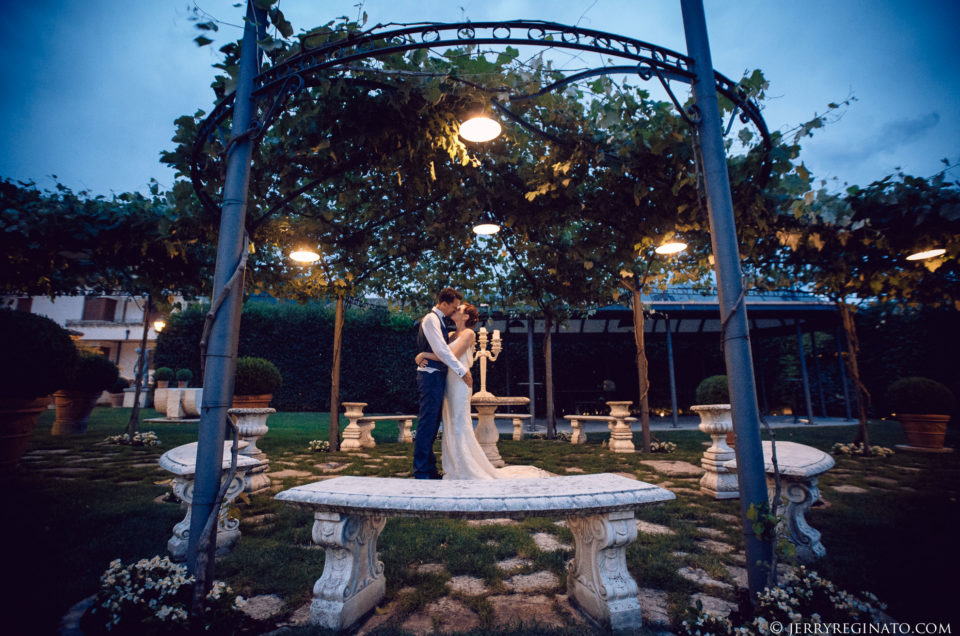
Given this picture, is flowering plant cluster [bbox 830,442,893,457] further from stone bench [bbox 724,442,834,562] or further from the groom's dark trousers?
the groom's dark trousers

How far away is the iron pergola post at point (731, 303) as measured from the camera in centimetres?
200

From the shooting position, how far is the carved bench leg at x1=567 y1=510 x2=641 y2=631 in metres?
2.05

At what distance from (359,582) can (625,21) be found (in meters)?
3.67

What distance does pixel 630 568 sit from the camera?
2750 millimetres

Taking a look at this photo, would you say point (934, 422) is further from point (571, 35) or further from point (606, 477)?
point (571, 35)

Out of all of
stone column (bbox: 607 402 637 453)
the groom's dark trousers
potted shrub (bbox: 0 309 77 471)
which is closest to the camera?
the groom's dark trousers

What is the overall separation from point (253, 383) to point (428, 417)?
208 inches

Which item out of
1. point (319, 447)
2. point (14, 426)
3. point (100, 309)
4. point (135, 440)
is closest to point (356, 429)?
point (319, 447)

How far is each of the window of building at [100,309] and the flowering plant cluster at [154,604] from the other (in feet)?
100

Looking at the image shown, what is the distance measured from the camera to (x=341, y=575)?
215cm

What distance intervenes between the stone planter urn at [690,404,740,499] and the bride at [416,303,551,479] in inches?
87.8

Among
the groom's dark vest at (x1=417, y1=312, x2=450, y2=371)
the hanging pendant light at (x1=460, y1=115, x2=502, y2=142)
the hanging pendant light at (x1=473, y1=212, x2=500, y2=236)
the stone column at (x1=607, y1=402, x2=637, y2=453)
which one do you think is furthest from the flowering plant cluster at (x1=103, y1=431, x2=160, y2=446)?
the stone column at (x1=607, y1=402, x2=637, y2=453)

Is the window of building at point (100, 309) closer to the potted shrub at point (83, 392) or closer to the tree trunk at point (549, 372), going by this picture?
the potted shrub at point (83, 392)

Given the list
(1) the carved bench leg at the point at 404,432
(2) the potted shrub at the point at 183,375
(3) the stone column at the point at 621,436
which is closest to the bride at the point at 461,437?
(3) the stone column at the point at 621,436
